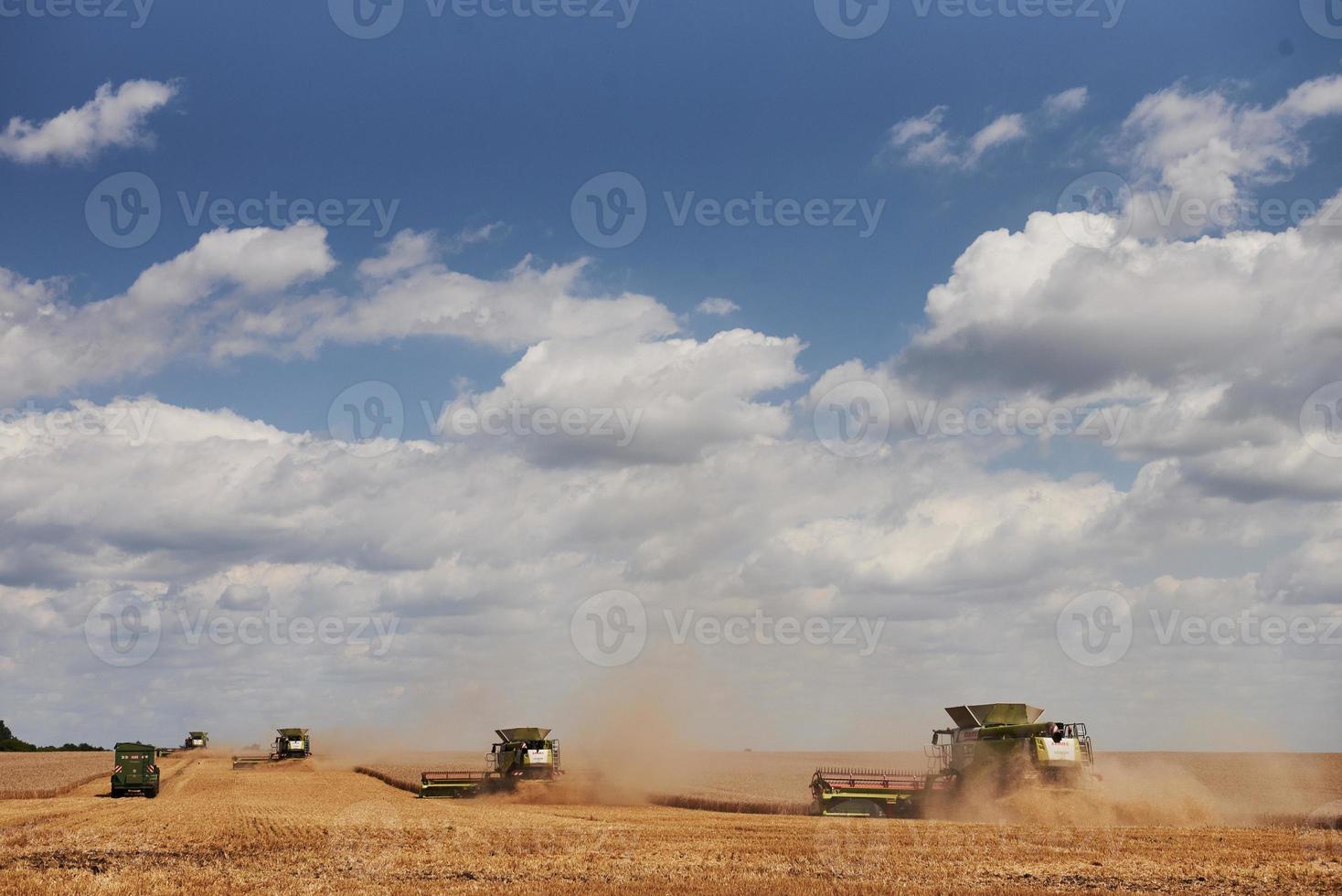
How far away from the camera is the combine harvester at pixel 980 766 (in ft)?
139

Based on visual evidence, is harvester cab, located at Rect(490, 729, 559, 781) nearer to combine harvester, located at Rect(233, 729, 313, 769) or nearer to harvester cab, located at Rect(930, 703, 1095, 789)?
harvester cab, located at Rect(930, 703, 1095, 789)

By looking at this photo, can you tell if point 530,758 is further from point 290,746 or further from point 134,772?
point 290,746

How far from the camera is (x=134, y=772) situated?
194ft

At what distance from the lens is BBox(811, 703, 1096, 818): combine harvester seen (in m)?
42.4

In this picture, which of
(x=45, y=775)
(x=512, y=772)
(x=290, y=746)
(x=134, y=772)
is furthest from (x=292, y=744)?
(x=512, y=772)

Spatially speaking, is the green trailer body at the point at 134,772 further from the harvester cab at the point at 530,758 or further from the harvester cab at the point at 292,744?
the harvester cab at the point at 292,744

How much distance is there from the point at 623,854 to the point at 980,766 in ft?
68.4

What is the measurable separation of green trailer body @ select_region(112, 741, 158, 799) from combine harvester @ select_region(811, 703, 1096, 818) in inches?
1487

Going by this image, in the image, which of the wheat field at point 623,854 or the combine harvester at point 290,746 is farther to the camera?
the combine harvester at point 290,746

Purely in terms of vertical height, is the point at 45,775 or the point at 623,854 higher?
the point at 623,854

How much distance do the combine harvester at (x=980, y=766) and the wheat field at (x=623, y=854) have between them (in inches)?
100

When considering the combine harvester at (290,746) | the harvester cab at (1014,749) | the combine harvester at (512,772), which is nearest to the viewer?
the harvester cab at (1014,749)

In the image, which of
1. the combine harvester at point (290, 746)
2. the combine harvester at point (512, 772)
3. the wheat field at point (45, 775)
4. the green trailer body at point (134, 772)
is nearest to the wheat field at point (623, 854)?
the combine harvester at point (512, 772)

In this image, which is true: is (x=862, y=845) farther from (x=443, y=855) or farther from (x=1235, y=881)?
(x=443, y=855)
